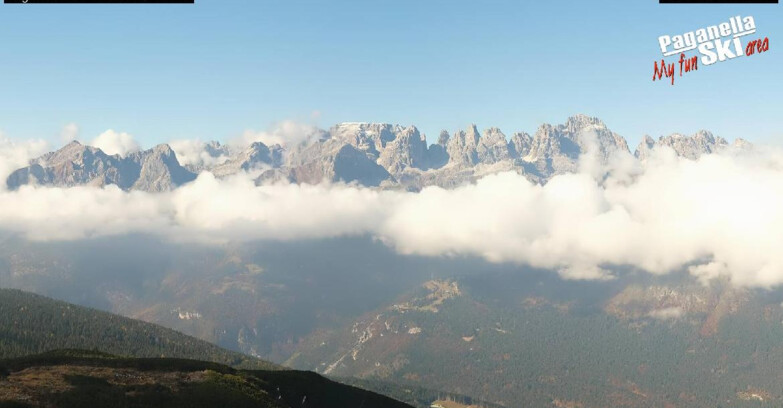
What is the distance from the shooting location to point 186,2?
101 m

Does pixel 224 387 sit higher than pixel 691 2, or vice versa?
pixel 691 2

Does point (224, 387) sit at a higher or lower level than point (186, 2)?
lower

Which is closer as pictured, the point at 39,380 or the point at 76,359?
the point at 39,380

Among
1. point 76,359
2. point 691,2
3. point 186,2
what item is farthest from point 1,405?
point 691,2

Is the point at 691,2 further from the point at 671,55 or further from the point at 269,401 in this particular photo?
the point at 269,401

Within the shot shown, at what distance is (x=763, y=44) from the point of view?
135750 mm

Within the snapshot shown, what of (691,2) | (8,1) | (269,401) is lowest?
(269,401)

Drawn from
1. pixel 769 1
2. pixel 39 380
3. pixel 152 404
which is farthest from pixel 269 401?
pixel 769 1

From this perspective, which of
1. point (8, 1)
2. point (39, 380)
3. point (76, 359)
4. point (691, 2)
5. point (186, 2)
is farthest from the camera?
point (76, 359)

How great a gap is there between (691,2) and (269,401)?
14058cm

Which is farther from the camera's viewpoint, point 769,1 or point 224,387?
point 224,387

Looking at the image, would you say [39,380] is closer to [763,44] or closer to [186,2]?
[186,2]

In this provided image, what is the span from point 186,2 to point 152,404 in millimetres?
92448

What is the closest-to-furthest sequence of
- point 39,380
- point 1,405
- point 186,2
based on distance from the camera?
point 186,2, point 1,405, point 39,380
